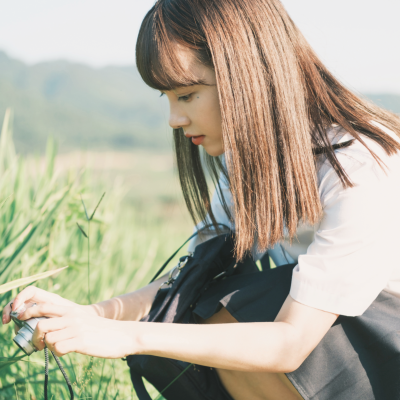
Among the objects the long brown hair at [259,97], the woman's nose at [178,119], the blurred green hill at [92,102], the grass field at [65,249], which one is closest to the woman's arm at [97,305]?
the grass field at [65,249]

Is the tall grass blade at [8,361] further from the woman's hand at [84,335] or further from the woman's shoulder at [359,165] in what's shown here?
the woman's shoulder at [359,165]

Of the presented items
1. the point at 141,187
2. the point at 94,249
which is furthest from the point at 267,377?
the point at 141,187

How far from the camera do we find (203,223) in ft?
3.98

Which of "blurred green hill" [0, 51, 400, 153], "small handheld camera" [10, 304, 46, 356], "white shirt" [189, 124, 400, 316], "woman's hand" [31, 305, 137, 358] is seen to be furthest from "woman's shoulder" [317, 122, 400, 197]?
"blurred green hill" [0, 51, 400, 153]

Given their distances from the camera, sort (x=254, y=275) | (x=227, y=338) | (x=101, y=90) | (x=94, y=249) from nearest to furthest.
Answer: (x=227, y=338) → (x=254, y=275) → (x=94, y=249) → (x=101, y=90)

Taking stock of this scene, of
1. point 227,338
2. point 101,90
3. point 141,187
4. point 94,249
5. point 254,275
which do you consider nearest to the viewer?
point 227,338

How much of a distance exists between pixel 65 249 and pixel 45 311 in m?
0.91

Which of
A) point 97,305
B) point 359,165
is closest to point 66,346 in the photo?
point 97,305

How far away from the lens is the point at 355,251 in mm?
794

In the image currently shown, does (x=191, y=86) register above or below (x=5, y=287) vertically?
above

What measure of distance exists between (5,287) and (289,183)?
1.84 ft

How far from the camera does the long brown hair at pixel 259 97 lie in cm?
86

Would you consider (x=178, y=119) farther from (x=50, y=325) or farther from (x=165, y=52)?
(x=50, y=325)

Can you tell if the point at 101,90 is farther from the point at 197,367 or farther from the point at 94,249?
the point at 197,367
